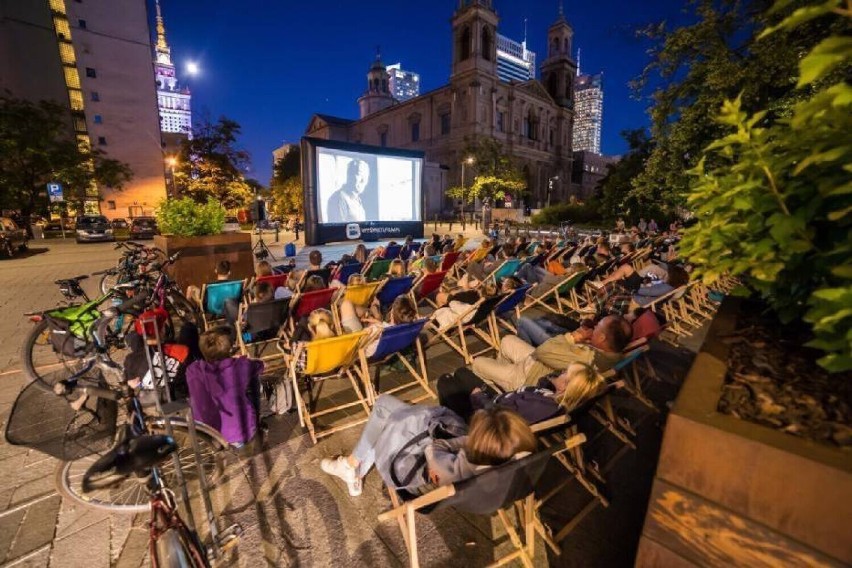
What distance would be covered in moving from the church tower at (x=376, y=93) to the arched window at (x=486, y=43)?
1237 inches

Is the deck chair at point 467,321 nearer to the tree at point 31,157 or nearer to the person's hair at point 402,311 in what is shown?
the person's hair at point 402,311

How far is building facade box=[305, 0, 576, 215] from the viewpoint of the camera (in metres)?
47.1

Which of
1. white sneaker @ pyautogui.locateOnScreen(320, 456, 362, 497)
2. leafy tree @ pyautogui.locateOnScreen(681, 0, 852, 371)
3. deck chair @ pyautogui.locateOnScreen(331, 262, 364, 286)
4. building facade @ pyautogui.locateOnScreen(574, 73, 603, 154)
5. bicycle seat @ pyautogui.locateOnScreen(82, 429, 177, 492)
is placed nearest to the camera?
leafy tree @ pyautogui.locateOnScreen(681, 0, 852, 371)

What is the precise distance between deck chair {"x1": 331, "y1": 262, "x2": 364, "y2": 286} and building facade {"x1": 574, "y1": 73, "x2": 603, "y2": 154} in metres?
178

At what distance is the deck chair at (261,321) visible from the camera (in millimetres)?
4285

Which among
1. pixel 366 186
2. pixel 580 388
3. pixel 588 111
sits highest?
pixel 588 111

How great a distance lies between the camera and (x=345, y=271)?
6801mm

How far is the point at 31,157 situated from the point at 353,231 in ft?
77.0

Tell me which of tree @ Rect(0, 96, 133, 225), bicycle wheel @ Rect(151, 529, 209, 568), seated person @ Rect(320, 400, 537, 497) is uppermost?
tree @ Rect(0, 96, 133, 225)

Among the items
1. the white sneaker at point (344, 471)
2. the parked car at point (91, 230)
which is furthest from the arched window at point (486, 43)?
the white sneaker at point (344, 471)

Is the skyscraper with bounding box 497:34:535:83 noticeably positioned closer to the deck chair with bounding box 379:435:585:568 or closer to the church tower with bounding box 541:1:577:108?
the church tower with bounding box 541:1:577:108

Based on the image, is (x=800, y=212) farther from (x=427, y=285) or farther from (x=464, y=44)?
(x=464, y=44)

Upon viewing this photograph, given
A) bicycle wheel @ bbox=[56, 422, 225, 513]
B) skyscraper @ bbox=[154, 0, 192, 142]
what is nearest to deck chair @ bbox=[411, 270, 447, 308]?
bicycle wheel @ bbox=[56, 422, 225, 513]

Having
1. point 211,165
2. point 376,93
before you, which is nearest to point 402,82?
point 376,93
